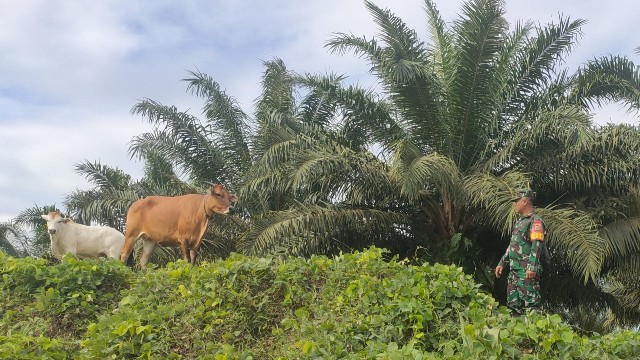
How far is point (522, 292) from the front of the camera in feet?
22.4

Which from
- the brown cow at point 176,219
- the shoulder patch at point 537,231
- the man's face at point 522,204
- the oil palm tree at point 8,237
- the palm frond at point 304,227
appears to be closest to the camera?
the shoulder patch at point 537,231

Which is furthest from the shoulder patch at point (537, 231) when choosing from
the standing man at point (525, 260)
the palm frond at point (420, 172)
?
the palm frond at point (420, 172)

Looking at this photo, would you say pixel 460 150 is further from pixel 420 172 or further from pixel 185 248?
pixel 185 248

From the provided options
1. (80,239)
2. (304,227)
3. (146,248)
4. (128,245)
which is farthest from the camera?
(304,227)

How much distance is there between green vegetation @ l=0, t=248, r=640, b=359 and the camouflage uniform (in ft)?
3.37

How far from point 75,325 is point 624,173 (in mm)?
7882

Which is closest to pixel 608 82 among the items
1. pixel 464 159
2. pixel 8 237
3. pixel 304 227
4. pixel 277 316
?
pixel 464 159

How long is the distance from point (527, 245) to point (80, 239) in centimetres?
A: 634

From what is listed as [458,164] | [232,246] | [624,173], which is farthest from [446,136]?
[232,246]

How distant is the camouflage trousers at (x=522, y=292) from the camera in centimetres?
679

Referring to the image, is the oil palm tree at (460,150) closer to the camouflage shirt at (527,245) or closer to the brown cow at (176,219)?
the brown cow at (176,219)

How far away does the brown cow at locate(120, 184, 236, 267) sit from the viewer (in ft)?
30.3

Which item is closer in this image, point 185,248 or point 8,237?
point 185,248

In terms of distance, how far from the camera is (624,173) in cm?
1064
